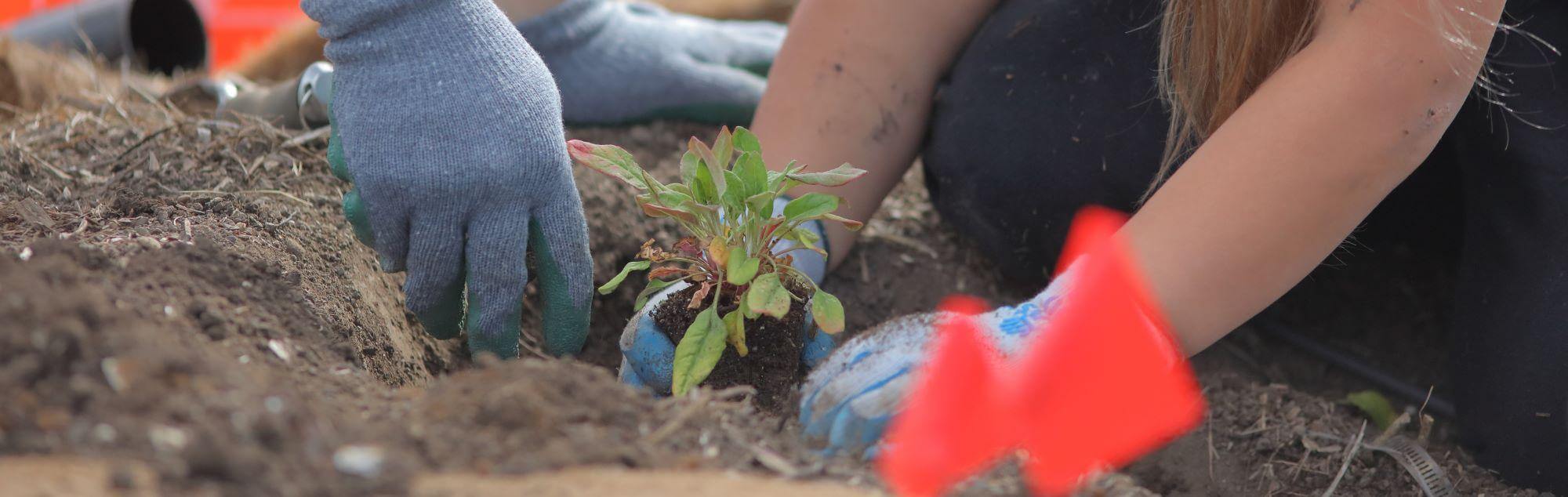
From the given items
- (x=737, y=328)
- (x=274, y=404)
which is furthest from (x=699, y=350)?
(x=274, y=404)

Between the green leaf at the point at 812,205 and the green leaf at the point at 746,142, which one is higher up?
the green leaf at the point at 746,142

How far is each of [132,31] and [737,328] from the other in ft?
10.5

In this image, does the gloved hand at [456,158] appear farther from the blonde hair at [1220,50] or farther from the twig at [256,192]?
the blonde hair at [1220,50]

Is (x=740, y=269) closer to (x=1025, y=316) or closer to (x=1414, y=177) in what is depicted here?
(x=1025, y=316)

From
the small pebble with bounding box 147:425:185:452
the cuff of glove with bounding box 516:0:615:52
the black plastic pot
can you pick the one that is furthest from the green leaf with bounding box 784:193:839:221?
the black plastic pot

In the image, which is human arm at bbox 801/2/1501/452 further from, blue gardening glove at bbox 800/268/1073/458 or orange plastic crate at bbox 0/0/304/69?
orange plastic crate at bbox 0/0/304/69

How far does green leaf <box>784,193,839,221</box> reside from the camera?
124 centimetres

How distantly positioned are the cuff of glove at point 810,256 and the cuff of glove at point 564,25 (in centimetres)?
83

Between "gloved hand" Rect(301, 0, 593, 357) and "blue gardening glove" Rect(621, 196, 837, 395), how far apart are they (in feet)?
0.33

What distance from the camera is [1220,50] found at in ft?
4.64

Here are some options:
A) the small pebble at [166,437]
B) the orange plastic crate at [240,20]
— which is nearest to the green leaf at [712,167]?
the small pebble at [166,437]

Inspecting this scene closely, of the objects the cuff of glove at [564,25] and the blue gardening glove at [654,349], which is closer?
the blue gardening glove at [654,349]

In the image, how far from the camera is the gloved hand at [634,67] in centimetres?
227

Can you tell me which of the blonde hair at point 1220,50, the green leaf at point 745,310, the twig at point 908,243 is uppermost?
the blonde hair at point 1220,50
